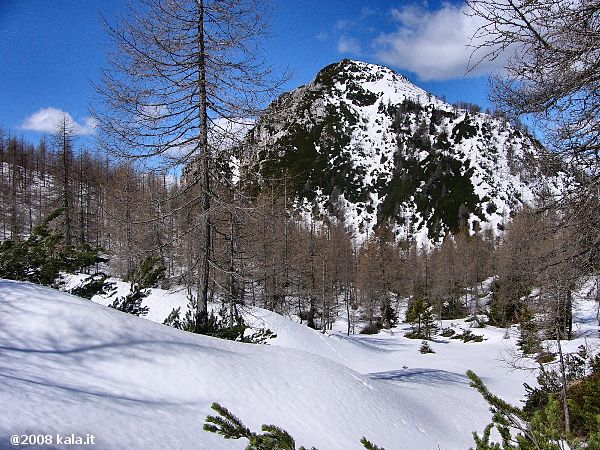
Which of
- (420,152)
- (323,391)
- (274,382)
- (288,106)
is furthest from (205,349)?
(420,152)

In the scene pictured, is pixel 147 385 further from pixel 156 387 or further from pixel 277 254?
pixel 277 254

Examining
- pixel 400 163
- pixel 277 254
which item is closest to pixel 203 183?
pixel 277 254

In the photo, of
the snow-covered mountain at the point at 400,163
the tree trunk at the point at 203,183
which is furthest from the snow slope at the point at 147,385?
the snow-covered mountain at the point at 400,163

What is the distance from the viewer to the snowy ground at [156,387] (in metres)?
2.73

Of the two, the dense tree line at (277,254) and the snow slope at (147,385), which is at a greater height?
the dense tree line at (277,254)

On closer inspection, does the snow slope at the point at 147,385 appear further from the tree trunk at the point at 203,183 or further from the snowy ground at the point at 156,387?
the tree trunk at the point at 203,183

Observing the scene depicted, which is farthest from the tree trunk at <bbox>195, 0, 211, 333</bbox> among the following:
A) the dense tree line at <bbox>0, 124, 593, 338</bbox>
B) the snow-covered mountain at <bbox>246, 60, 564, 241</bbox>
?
the snow-covered mountain at <bbox>246, 60, 564, 241</bbox>

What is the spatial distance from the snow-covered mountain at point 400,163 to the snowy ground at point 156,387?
62194mm

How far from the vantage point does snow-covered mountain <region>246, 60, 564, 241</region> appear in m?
83.8

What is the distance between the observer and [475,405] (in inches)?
412

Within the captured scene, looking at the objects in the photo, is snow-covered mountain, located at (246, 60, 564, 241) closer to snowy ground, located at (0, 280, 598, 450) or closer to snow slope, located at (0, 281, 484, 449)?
snowy ground, located at (0, 280, 598, 450)

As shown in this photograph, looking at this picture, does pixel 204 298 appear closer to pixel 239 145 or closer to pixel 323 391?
pixel 239 145

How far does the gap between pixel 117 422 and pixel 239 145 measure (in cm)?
597

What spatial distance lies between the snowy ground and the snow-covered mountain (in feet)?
204
